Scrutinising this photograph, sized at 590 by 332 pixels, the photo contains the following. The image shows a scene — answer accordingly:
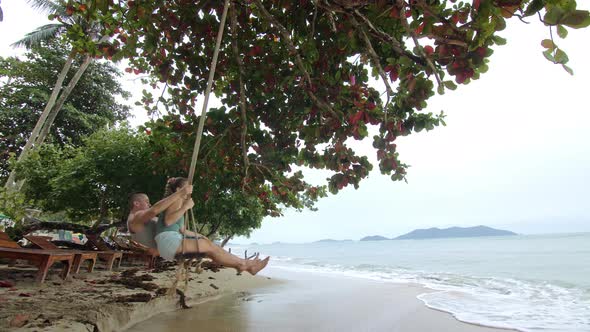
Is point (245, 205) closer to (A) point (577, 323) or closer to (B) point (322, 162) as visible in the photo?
(B) point (322, 162)

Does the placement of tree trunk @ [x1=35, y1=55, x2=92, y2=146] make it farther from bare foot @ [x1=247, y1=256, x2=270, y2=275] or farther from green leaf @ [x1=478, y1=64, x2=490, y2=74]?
green leaf @ [x1=478, y1=64, x2=490, y2=74]

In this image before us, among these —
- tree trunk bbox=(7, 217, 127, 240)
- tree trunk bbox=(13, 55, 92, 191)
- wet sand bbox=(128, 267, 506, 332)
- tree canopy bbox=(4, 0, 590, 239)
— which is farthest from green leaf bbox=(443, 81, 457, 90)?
tree trunk bbox=(13, 55, 92, 191)

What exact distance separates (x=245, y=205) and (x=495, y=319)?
6.83m

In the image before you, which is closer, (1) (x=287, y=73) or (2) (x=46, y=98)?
(1) (x=287, y=73)

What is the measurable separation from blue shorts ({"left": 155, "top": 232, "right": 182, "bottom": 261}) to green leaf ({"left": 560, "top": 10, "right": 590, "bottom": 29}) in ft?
8.86

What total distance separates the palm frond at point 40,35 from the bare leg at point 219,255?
16423 millimetres

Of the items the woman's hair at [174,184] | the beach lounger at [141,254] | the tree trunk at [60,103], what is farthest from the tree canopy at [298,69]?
the tree trunk at [60,103]

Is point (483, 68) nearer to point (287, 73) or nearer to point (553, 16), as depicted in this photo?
point (553, 16)

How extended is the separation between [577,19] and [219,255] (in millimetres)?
2665

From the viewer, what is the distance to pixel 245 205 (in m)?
10.6

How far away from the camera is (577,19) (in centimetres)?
168

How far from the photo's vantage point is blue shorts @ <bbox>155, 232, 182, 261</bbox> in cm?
273

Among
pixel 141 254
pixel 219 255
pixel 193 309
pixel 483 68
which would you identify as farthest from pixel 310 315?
pixel 141 254

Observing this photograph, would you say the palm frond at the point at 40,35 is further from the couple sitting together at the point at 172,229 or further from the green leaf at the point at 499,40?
the green leaf at the point at 499,40
